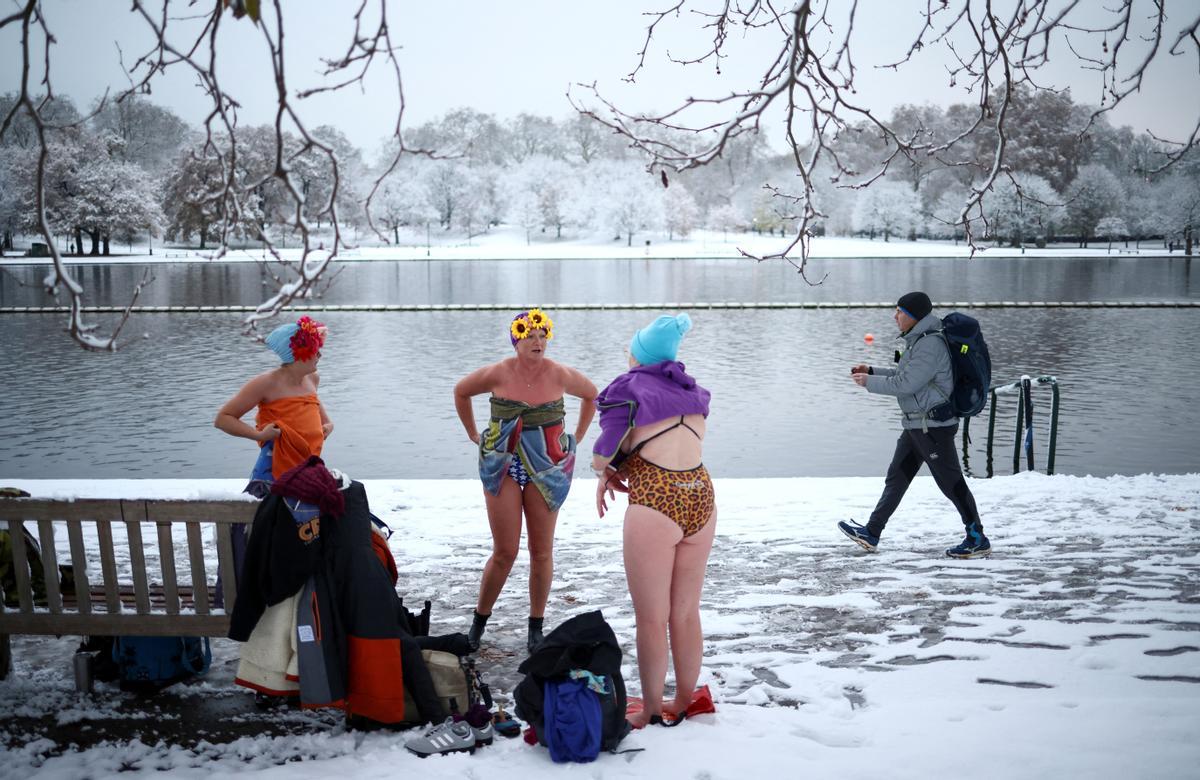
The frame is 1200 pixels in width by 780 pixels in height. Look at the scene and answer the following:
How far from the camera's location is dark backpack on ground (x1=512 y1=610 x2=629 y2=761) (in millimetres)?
3865

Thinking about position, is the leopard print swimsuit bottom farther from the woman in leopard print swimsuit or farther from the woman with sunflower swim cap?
the woman with sunflower swim cap

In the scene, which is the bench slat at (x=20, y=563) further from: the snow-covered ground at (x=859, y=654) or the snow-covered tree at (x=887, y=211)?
the snow-covered tree at (x=887, y=211)

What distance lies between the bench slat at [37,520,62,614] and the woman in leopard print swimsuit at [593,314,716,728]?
2421 mm

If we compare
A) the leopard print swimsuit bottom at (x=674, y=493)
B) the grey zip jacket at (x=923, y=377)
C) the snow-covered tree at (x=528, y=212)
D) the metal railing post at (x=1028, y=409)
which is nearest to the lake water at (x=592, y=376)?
the leopard print swimsuit bottom at (x=674, y=493)

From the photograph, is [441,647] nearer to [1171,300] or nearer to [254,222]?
[254,222]

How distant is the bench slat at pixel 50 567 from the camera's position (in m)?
4.43

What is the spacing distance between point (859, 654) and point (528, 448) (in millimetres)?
1910

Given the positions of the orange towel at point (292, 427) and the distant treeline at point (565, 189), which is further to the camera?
the distant treeline at point (565, 189)

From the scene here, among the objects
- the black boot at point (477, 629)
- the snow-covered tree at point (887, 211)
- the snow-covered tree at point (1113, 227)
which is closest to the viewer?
the black boot at point (477, 629)

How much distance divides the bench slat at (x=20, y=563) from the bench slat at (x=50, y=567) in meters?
0.09

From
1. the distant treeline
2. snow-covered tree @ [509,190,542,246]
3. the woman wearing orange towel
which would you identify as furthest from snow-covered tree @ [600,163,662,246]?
the woman wearing orange towel

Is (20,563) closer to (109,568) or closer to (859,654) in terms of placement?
(109,568)

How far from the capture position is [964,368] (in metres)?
6.40

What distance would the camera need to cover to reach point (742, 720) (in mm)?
4230
